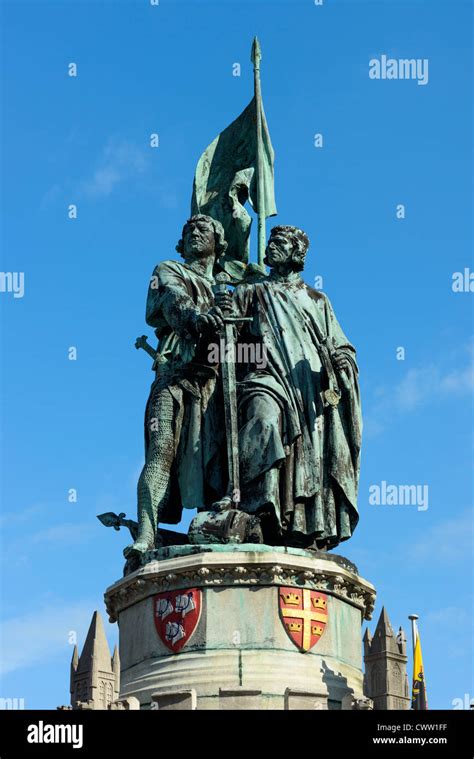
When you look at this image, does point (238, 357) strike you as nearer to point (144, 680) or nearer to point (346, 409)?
point (346, 409)

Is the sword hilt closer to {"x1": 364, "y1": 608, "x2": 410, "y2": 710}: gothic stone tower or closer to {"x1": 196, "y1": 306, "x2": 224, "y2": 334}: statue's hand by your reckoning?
{"x1": 196, "y1": 306, "x2": 224, "y2": 334}: statue's hand

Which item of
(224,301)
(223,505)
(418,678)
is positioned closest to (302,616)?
(223,505)

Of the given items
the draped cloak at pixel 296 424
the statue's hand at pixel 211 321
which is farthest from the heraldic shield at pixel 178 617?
the statue's hand at pixel 211 321

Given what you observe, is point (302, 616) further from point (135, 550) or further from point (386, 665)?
point (386, 665)

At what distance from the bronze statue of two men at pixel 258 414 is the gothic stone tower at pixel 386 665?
55.4 m

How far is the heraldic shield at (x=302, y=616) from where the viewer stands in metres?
18.6

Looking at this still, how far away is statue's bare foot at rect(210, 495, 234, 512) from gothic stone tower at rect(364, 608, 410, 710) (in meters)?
56.5

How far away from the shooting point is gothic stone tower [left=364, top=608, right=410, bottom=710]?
260 feet

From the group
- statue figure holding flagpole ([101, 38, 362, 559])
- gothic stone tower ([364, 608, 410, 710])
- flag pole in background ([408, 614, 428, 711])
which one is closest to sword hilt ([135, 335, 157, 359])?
statue figure holding flagpole ([101, 38, 362, 559])

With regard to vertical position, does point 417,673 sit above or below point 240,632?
above

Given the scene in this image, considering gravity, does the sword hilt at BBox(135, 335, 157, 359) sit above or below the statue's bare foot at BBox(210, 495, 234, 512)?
above

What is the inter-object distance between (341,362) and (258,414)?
4.84 ft

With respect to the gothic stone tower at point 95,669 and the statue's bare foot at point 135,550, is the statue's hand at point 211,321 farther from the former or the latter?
the gothic stone tower at point 95,669

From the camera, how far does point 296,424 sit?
20125mm
